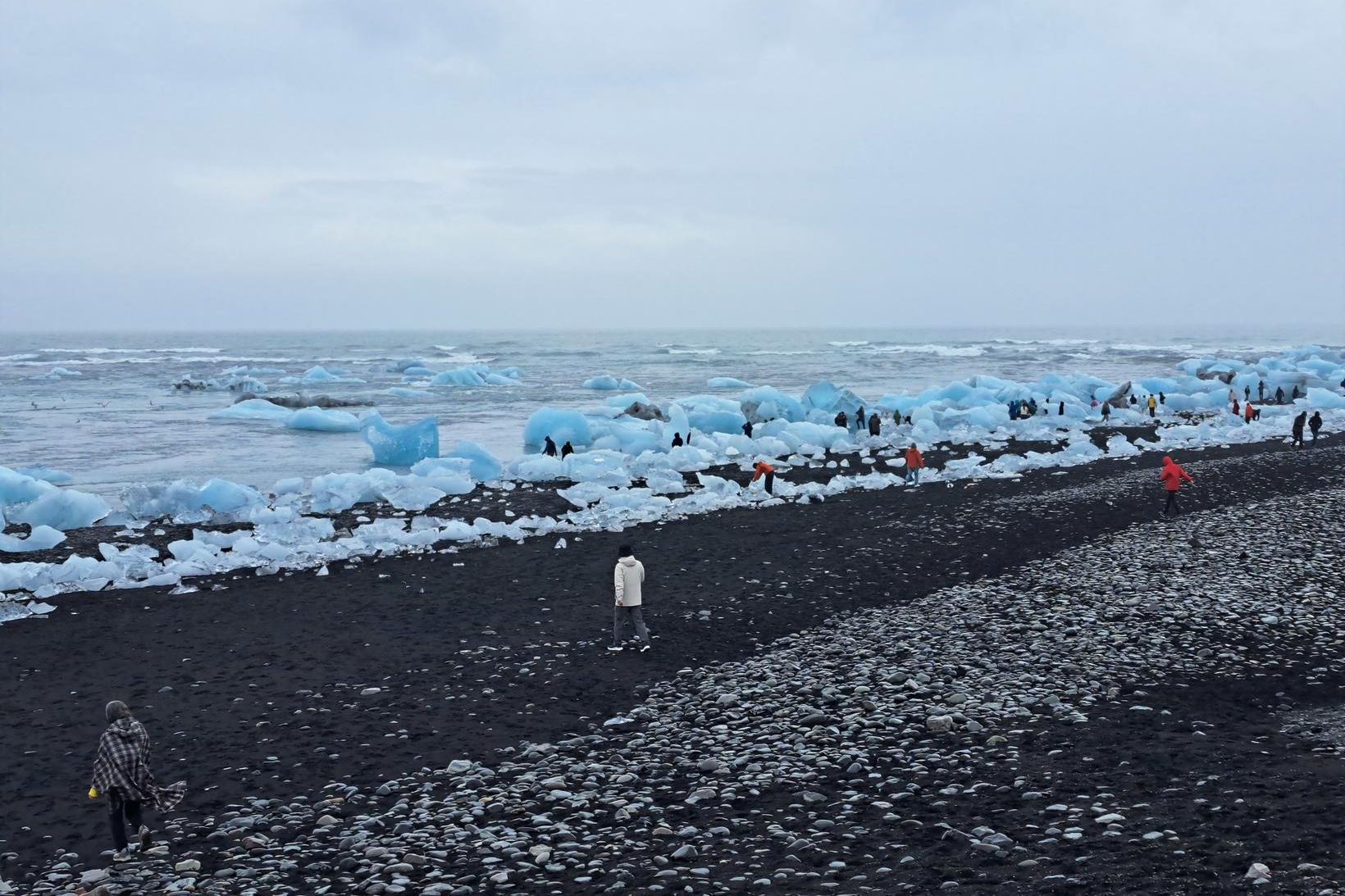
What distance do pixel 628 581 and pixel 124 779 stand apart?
634 cm

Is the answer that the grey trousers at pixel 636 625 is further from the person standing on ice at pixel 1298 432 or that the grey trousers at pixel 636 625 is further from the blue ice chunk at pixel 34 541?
the person standing on ice at pixel 1298 432

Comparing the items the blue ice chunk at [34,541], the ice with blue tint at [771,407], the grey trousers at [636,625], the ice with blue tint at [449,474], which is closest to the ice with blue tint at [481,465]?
the ice with blue tint at [449,474]

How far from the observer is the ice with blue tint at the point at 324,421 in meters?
43.4

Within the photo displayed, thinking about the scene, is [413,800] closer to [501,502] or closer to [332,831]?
[332,831]

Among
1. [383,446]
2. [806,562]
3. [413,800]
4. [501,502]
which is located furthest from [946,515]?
[383,446]

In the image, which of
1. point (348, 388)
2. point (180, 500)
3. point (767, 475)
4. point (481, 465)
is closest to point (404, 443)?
point (481, 465)

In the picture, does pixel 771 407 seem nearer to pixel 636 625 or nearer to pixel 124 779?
pixel 636 625

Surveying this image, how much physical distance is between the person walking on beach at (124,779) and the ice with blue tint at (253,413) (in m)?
42.0

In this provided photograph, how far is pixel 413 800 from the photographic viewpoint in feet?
28.4

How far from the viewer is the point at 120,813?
25.4 ft

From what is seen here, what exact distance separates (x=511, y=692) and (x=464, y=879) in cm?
434

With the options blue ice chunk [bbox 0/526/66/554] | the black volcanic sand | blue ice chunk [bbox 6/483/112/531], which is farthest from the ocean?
the black volcanic sand

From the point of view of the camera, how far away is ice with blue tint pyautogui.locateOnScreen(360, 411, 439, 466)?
32188mm

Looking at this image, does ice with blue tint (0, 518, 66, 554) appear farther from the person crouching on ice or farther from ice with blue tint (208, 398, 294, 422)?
ice with blue tint (208, 398, 294, 422)
